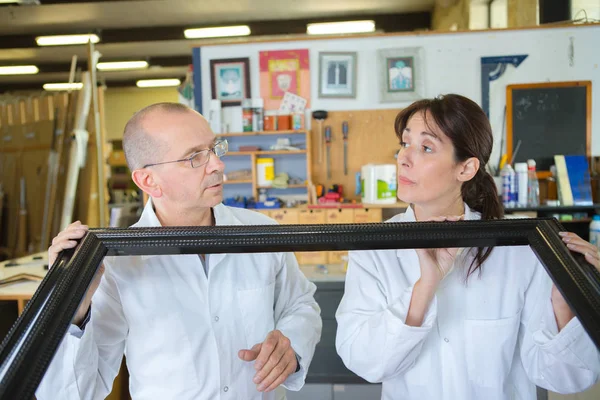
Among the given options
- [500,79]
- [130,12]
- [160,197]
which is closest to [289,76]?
[500,79]

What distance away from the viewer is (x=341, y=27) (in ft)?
23.8

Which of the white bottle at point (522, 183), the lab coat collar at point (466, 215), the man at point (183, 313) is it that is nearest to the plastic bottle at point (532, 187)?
the white bottle at point (522, 183)

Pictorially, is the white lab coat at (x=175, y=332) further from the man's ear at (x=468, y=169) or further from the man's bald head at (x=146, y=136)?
the man's ear at (x=468, y=169)

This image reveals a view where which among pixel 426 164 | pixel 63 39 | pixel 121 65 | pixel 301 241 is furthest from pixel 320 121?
pixel 121 65

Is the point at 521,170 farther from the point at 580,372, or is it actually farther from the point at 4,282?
the point at 4,282

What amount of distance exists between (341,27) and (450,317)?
697 cm

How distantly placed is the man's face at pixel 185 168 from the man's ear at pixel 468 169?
0.68m

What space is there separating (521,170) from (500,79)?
0.98 metres

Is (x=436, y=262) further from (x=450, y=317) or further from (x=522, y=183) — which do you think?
(x=522, y=183)

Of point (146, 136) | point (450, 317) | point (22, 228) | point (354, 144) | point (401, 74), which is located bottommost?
point (22, 228)

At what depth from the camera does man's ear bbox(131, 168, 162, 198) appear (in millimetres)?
1282

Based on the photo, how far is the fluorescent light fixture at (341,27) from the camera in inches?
280

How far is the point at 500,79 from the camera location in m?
4.12

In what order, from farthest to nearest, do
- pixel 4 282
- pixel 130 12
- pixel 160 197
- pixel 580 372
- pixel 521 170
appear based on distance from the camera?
pixel 130 12 → pixel 521 170 → pixel 4 282 → pixel 160 197 → pixel 580 372
